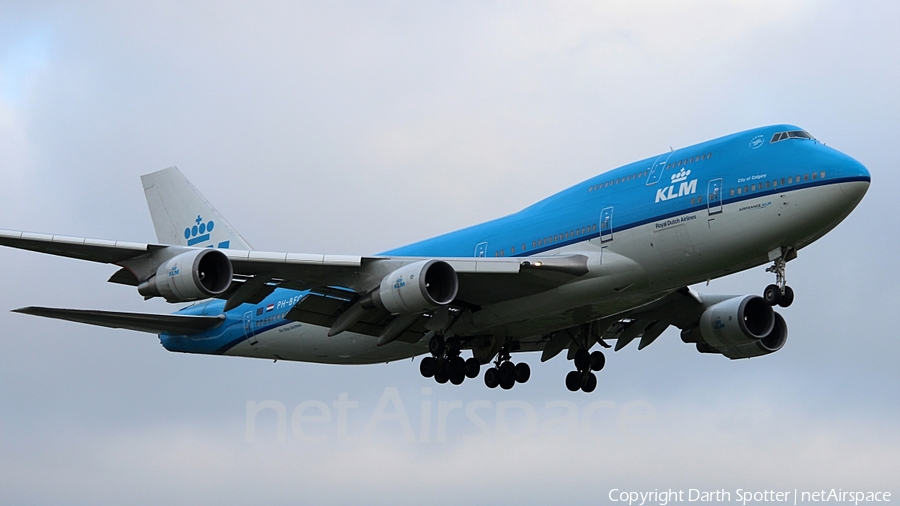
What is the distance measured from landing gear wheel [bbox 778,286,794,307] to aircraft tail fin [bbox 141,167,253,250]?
68.2 feet

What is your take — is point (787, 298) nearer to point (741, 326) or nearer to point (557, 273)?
point (557, 273)

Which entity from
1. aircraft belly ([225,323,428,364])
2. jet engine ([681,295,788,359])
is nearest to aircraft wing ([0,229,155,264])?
aircraft belly ([225,323,428,364])

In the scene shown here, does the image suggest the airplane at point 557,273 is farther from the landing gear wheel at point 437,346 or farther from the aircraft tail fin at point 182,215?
the aircraft tail fin at point 182,215

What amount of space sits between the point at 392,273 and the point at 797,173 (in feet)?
35.7

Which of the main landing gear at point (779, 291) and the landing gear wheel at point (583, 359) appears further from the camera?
the landing gear wheel at point (583, 359)

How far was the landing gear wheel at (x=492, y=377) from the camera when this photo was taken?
1524 inches

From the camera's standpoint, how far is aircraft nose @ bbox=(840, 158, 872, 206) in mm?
28422

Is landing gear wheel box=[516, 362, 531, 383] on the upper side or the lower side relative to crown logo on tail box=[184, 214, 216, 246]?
lower

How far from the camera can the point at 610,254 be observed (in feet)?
103

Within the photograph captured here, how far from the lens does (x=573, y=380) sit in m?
39.0

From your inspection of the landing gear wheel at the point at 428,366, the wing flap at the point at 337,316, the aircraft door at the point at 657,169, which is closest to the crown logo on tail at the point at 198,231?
the wing flap at the point at 337,316

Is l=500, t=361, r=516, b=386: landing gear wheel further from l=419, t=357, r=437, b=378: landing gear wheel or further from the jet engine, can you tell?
the jet engine

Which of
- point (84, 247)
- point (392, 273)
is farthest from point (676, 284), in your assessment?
point (84, 247)

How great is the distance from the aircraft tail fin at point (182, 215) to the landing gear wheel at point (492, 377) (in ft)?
34.5
